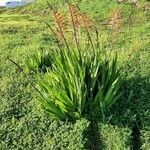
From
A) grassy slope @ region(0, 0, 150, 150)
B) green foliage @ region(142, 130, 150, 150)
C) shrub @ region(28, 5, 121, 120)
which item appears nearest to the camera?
green foliage @ region(142, 130, 150, 150)

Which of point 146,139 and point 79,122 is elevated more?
point 79,122

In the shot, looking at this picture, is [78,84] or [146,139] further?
[78,84]

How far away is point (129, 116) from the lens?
8508mm

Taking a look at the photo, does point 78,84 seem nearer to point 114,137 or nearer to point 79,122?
point 79,122

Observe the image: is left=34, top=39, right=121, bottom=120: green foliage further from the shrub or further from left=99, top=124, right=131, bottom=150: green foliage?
left=99, top=124, right=131, bottom=150: green foliage

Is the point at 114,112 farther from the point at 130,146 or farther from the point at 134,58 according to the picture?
the point at 134,58

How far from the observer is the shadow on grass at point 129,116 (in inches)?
325

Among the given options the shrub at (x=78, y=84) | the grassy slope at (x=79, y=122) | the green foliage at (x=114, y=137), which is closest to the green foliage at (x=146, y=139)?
the grassy slope at (x=79, y=122)

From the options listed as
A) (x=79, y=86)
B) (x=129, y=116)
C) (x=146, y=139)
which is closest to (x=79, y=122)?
(x=79, y=86)

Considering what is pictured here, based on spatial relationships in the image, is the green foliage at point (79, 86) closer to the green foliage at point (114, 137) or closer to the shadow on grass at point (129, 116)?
the shadow on grass at point (129, 116)

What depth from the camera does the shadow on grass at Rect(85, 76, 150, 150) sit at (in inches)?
325

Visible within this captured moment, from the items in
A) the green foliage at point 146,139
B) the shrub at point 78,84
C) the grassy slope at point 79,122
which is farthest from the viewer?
the shrub at point 78,84

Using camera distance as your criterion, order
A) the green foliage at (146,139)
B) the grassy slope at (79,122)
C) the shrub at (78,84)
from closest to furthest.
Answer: the green foliage at (146,139) → the grassy slope at (79,122) → the shrub at (78,84)

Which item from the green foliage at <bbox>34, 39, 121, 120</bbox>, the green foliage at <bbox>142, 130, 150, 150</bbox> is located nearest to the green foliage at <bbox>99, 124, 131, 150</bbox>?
the green foliage at <bbox>142, 130, 150, 150</bbox>
